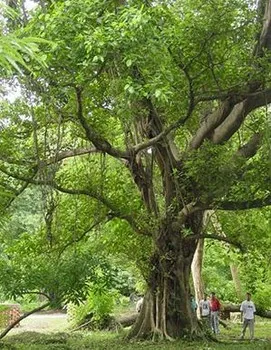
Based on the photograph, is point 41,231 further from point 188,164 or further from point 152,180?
point 188,164

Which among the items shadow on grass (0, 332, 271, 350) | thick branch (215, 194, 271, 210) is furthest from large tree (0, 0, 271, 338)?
shadow on grass (0, 332, 271, 350)

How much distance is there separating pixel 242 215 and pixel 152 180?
250 cm

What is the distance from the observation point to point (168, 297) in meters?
11.3

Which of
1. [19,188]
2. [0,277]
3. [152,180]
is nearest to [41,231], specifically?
[19,188]

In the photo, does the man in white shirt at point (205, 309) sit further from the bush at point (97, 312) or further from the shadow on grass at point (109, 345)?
the bush at point (97, 312)

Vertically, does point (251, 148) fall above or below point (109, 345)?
above

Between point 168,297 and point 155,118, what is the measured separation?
11.9ft

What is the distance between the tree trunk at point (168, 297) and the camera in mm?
11195

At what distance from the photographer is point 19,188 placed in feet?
36.3

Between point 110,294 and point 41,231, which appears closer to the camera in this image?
point 41,231

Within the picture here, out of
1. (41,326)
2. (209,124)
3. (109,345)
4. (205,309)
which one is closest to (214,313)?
(205,309)

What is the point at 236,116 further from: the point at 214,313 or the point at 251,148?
the point at 214,313

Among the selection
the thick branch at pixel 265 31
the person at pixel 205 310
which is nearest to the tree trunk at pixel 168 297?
the person at pixel 205 310

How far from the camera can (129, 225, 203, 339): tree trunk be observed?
441 inches
